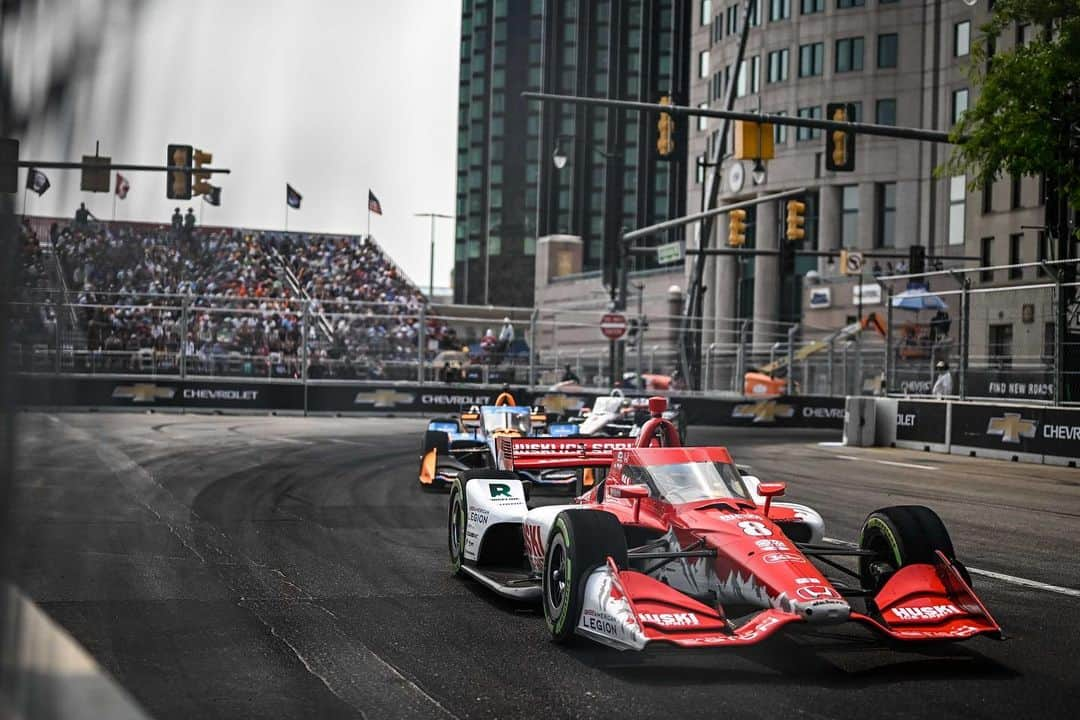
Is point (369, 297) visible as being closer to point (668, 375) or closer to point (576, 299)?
point (668, 375)

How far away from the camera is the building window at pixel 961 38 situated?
163 ft

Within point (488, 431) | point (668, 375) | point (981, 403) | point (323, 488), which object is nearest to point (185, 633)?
point (323, 488)

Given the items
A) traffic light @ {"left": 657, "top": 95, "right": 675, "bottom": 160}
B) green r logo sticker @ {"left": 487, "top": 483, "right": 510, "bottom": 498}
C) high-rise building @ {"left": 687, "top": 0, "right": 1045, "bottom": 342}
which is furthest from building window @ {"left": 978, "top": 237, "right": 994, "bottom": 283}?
green r logo sticker @ {"left": 487, "top": 483, "right": 510, "bottom": 498}

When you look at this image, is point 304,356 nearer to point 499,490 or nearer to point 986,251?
point 499,490

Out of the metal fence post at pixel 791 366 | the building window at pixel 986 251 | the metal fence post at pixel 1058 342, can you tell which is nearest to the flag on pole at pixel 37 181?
the metal fence post at pixel 1058 342

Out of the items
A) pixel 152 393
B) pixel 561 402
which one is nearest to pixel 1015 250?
pixel 561 402

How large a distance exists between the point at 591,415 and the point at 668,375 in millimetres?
14763

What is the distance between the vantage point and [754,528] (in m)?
6.90

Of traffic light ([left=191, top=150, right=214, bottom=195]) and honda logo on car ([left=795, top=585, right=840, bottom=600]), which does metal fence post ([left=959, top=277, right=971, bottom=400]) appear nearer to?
honda logo on car ([left=795, top=585, right=840, bottom=600])

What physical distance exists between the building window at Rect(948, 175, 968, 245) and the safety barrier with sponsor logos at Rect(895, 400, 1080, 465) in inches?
1128

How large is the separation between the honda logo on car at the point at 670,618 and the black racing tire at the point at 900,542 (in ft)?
3.87

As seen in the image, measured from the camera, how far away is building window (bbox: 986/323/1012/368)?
20.5m

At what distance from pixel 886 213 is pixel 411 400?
29624 mm

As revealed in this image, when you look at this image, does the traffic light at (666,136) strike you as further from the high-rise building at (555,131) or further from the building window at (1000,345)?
the building window at (1000,345)
